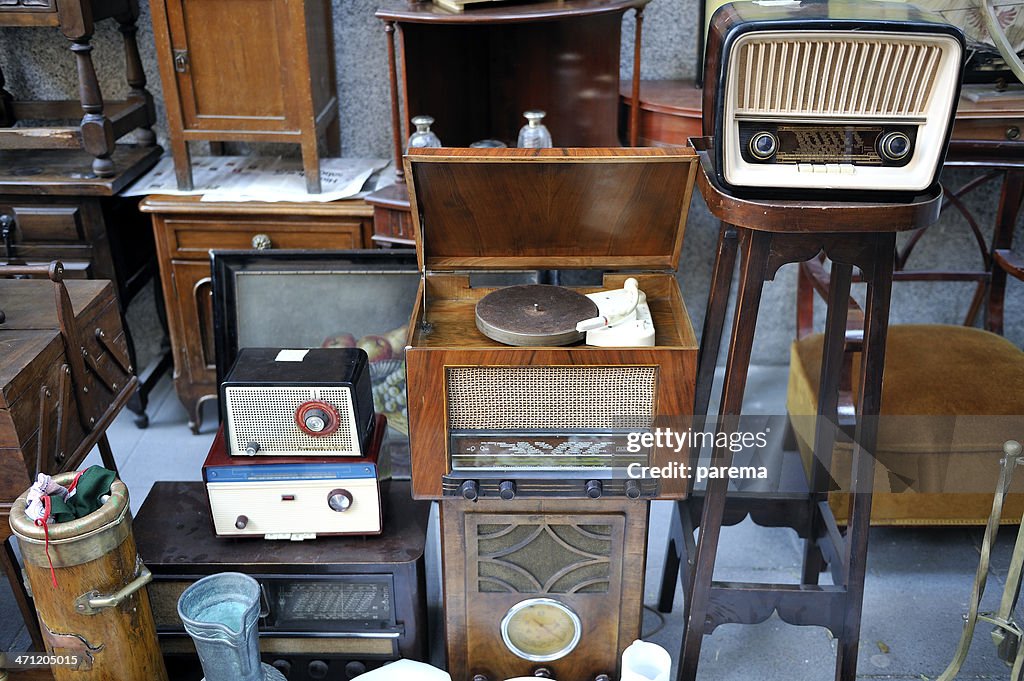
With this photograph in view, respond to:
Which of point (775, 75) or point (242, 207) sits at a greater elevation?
point (775, 75)

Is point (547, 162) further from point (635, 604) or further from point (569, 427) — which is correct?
point (635, 604)

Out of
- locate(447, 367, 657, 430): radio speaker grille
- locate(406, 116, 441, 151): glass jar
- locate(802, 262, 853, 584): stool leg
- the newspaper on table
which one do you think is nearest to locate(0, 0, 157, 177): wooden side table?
the newspaper on table

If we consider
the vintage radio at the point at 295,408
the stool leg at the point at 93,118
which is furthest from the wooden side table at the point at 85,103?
the vintage radio at the point at 295,408

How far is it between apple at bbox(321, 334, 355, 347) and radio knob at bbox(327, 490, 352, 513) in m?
0.76

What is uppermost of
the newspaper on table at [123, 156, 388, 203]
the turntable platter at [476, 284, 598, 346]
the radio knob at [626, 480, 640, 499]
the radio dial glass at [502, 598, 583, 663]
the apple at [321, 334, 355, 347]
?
the turntable platter at [476, 284, 598, 346]

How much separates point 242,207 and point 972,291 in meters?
2.40

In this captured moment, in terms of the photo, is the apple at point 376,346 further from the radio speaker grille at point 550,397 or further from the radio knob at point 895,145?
the radio knob at point 895,145

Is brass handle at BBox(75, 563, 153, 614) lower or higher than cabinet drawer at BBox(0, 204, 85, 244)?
lower

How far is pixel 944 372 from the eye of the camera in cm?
235

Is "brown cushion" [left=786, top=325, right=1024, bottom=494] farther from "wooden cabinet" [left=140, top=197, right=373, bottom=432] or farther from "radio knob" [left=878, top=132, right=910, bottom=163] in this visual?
"wooden cabinet" [left=140, top=197, right=373, bottom=432]

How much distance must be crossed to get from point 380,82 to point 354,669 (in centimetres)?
175

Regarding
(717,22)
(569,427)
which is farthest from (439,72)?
(569,427)

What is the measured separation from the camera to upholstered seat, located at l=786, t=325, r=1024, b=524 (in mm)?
2164

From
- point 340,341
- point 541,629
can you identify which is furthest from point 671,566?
point 340,341
